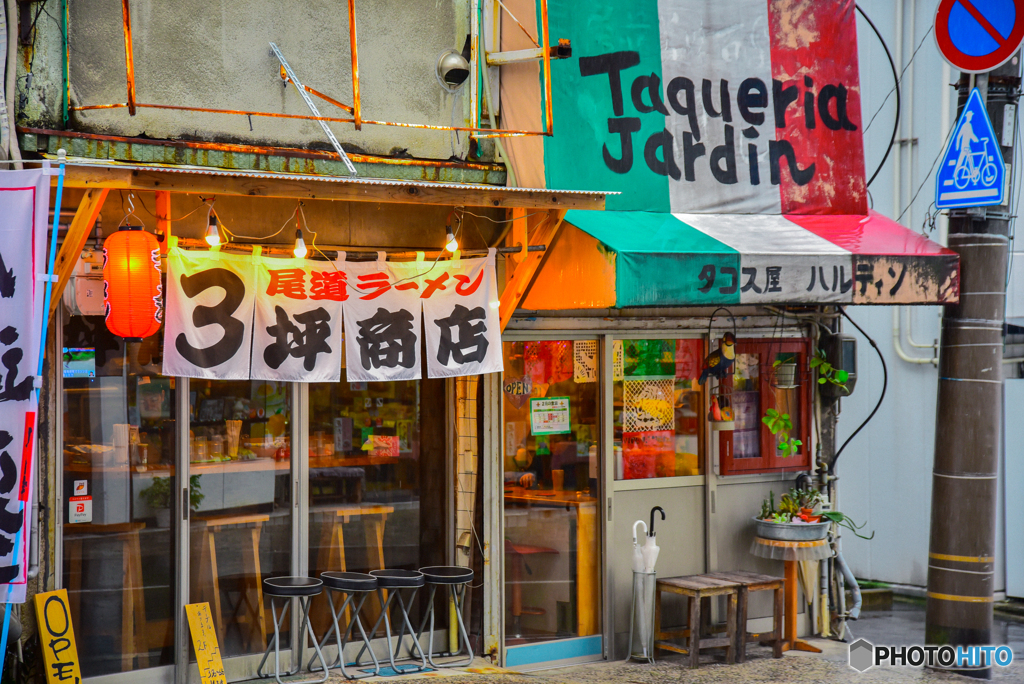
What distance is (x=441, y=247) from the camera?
8.94m

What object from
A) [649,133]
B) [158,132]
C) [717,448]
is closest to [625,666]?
[717,448]

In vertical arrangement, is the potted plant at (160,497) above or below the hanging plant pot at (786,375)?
below

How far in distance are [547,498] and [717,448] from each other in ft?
6.33

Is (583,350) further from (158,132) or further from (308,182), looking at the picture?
(158,132)

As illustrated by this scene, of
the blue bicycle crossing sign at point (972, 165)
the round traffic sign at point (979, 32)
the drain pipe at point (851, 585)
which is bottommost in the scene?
the drain pipe at point (851, 585)

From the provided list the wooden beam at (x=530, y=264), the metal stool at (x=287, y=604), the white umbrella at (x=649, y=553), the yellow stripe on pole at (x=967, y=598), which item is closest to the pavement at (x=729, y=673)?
the metal stool at (x=287, y=604)

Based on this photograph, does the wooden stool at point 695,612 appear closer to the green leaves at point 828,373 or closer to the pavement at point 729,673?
the pavement at point 729,673

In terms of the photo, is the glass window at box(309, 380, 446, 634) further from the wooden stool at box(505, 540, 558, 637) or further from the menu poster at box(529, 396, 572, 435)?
the menu poster at box(529, 396, 572, 435)

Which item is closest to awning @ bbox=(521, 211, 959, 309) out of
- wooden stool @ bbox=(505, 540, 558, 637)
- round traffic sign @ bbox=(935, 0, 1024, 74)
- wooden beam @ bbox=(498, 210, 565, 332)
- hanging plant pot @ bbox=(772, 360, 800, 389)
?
wooden beam @ bbox=(498, 210, 565, 332)

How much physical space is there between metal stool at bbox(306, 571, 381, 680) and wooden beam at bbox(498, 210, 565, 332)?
2.43 m

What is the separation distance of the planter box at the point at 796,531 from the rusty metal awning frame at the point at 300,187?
12.9ft

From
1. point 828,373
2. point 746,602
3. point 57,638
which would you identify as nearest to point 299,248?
point 57,638

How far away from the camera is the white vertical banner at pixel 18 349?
538 cm

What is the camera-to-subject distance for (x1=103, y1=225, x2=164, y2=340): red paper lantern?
260 inches
